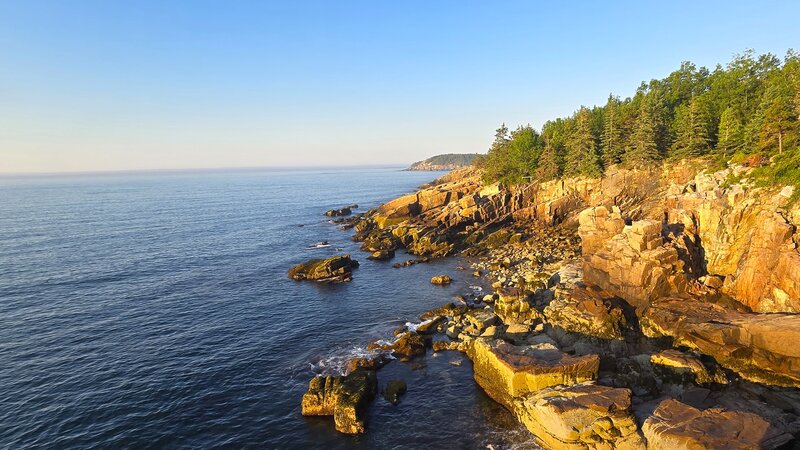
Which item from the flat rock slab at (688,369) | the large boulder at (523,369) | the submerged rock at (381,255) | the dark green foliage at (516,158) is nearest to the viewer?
the large boulder at (523,369)

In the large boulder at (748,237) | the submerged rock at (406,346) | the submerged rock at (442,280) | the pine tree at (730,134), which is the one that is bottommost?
the submerged rock at (406,346)

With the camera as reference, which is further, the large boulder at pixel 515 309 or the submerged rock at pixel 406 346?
the large boulder at pixel 515 309

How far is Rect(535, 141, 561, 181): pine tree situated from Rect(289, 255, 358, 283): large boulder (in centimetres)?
5548

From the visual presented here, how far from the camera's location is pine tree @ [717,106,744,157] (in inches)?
2438

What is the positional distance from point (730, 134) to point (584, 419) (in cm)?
6288

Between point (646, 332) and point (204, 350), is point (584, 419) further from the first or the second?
point (204, 350)

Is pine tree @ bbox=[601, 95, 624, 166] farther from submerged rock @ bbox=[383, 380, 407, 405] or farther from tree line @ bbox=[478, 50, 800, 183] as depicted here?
submerged rock @ bbox=[383, 380, 407, 405]

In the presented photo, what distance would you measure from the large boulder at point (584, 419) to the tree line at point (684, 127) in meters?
40.2

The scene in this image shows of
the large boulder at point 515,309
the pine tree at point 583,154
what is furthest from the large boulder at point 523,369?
the pine tree at point 583,154

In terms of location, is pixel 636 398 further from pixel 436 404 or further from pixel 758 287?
pixel 758 287

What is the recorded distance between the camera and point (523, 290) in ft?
164

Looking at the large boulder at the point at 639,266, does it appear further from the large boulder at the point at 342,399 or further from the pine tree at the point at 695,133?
the pine tree at the point at 695,133

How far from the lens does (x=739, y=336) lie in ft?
108

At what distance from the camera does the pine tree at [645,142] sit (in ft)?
247
